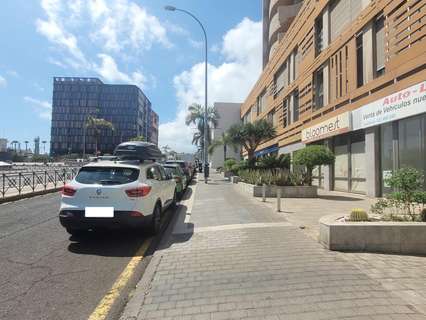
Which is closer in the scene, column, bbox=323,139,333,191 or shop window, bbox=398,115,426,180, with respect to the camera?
shop window, bbox=398,115,426,180

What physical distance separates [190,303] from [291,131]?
943 inches

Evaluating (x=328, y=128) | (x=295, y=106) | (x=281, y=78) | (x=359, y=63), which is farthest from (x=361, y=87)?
(x=281, y=78)

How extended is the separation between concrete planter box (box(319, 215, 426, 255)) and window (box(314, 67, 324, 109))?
1615cm

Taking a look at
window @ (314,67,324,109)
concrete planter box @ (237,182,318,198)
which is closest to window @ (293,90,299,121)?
window @ (314,67,324,109)

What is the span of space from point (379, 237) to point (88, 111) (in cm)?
13295

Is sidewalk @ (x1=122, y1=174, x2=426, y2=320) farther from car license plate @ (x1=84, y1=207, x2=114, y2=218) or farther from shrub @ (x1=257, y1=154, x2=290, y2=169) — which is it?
shrub @ (x1=257, y1=154, x2=290, y2=169)

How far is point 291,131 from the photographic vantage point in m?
26.5

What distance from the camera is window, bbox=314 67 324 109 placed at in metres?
20.8

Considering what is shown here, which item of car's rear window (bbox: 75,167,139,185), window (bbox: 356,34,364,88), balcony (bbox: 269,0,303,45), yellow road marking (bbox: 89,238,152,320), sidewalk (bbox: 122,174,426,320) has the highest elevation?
balcony (bbox: 269,0,303,45)

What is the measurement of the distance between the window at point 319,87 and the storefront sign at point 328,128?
5.37 ft

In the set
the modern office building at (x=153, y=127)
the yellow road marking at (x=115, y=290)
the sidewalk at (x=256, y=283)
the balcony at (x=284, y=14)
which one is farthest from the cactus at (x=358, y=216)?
the modern office building at (x=153, y=127)

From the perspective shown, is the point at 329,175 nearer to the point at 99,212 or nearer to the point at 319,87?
the point at 319,87

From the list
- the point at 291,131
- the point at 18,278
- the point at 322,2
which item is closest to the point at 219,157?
the point at 291,131

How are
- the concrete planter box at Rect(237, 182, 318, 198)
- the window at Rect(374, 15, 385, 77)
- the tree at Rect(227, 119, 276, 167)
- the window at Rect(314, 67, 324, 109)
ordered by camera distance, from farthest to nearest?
the tree at Rect(227, 119, 276, 167)
the window at Rect(314, 67, 324, 109)
the concrete planter box at Rect(237, 182, 318, 198)
the window at Rect(374, 15, 385, 77)
